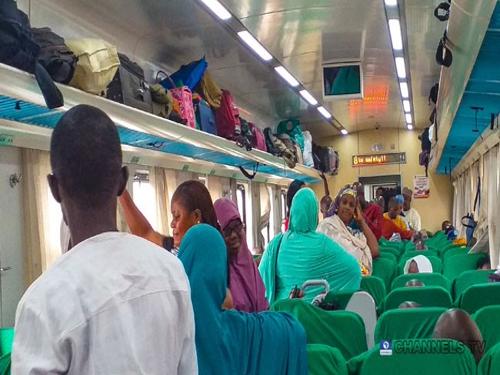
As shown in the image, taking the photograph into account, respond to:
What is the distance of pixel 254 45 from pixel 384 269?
3.15 metres

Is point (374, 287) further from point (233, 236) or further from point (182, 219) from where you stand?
point (182, 219)

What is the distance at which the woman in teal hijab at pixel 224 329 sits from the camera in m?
2.13

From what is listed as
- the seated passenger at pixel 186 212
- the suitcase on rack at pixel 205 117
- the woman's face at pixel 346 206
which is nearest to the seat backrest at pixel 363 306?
the woman's face at pixel 346 206

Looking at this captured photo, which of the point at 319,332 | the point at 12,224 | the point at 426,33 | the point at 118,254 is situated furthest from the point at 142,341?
the point at 426,33

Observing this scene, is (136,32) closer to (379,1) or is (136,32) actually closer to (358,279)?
(379,1)

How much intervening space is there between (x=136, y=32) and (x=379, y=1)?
2656 millimetres

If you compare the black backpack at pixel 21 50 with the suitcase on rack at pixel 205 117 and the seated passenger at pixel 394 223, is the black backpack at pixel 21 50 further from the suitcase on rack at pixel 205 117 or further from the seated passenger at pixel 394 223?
the seated passenger at pixel 394 223

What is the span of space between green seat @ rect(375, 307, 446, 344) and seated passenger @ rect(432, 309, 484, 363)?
379 mm

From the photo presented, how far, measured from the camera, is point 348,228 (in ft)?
20.0

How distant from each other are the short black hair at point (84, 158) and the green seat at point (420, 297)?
11.4 ft

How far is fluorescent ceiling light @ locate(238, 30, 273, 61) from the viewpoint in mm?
7504

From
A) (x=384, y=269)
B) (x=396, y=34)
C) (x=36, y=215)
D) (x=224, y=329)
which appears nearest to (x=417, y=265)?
(x=384, y=269)

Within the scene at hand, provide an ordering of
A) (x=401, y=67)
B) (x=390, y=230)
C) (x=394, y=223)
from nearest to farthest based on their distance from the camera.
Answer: (x=401, y=67)
(x=390, y=230)
(x=394, y=223)

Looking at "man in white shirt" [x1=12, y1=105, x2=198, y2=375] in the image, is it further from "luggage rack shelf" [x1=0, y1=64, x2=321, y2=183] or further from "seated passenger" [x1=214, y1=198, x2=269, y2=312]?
"luggage rack shelf" [x1=0, y1=64, x2=321, y2=183]
